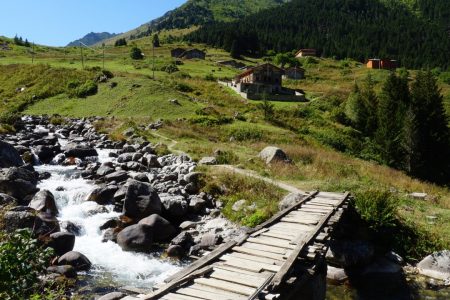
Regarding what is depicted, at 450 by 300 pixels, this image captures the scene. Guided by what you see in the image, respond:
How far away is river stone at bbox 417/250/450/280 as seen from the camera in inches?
712

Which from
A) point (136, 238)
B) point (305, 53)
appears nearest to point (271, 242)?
point (136, 238)

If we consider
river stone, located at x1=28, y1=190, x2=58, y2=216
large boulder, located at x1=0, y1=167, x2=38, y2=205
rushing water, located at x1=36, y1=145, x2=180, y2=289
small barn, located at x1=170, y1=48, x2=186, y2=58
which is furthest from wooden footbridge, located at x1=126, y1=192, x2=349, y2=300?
small barn, located at x1=170, y1=48, x2=186, y2=58

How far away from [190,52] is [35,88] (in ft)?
214

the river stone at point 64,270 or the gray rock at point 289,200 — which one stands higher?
the gray rock at point 289,200

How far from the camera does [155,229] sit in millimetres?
20328

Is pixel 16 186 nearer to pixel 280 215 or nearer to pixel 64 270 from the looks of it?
pixel 64 270

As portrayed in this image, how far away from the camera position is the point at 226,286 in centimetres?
1075

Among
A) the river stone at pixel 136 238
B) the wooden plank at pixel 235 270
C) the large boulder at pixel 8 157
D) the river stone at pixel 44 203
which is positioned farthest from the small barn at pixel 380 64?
the wooden plank at pixel 235 270

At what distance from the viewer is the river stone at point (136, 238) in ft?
63.1

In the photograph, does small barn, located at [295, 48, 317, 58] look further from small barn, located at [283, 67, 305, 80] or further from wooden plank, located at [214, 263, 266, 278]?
wooden plank, located at [214, 263, 266, 278]

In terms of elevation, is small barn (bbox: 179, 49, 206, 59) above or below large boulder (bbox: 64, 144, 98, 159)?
above

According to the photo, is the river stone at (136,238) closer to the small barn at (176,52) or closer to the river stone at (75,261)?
the river stone at (75,261)

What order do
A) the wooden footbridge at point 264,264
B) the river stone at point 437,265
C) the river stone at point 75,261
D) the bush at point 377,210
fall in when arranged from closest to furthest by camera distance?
1. the wooden footbridge at point 264,264
2. the river stone at point 75,261
3. the river stone at point 437,265
4. the bush at point 377,210

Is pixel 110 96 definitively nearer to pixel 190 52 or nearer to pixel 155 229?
pixel 155 229
